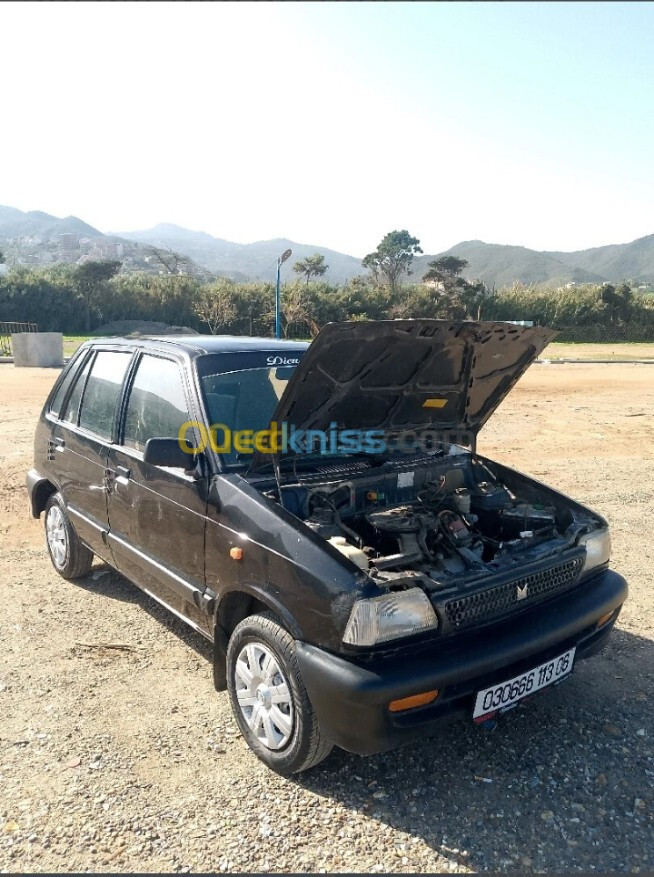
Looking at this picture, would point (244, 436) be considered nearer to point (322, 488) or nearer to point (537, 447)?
point (322, 488)

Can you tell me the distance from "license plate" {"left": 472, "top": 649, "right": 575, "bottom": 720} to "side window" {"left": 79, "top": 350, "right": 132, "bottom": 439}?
104 inches

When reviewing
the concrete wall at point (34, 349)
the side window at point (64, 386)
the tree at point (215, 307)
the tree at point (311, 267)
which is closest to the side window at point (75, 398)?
the side window at point (64, 386)

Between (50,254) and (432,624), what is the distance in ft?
718

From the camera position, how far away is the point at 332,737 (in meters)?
2.46

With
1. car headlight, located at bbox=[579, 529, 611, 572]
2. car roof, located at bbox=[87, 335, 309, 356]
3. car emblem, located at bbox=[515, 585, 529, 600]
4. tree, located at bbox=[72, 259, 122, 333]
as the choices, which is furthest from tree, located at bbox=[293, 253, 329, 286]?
car emblem, located at bbox=[515, 585, 529, 600]

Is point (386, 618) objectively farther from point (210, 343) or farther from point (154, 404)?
point (210, 343)

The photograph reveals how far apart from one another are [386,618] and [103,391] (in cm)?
265

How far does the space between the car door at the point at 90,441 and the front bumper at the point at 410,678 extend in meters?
2.08

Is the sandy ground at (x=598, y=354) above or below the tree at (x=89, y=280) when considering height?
below

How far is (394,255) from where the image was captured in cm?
9625

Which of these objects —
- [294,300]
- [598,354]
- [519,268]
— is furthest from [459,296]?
[519,268]

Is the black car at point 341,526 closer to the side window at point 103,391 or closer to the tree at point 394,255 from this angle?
the side window at point 103,391

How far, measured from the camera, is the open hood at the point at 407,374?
9.90ft

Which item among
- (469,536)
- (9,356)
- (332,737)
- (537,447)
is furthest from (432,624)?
(9,356)
